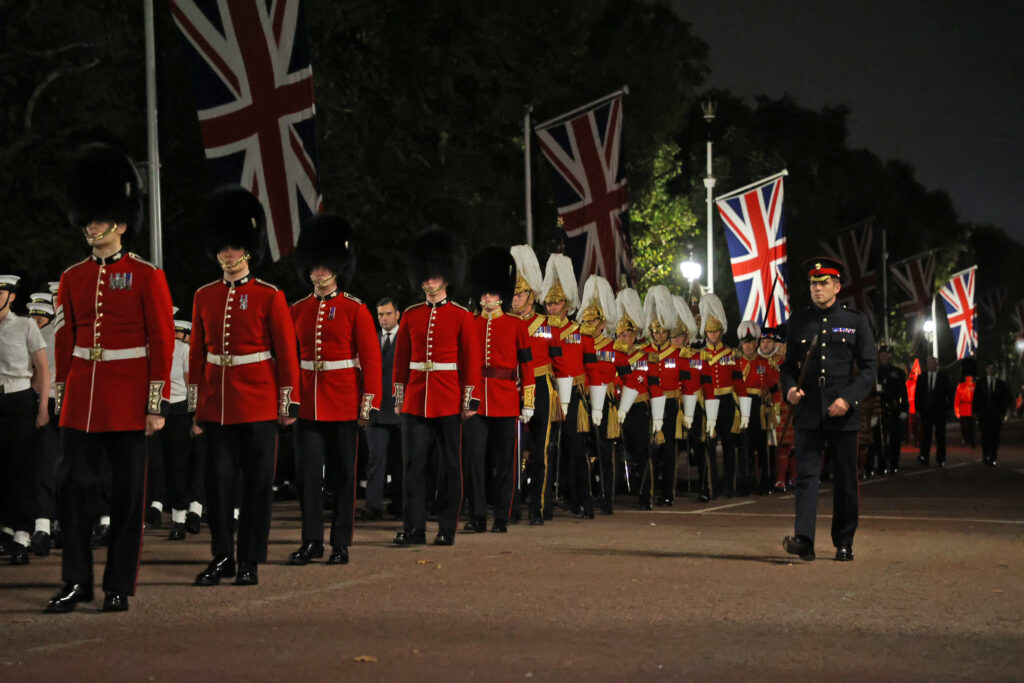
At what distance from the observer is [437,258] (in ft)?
Result: 43.0

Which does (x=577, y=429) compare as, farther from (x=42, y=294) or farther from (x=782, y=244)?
(x=782, y=244)

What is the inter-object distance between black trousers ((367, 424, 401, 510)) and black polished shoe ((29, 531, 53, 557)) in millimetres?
4073

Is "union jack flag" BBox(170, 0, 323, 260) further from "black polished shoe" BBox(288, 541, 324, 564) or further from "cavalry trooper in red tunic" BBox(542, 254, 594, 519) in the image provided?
"black polished shoe" BBox(288, 541, 324, 564)

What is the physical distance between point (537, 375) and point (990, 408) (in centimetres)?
1715

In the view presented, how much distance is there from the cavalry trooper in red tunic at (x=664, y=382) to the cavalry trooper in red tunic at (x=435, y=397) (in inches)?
211

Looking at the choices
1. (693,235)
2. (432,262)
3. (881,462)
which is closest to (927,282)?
(693,235)

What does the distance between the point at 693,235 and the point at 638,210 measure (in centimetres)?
396

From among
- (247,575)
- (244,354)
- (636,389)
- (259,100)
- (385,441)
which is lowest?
(247,575)

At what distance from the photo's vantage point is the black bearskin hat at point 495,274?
14.3m

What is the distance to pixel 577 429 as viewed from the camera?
16.1 m

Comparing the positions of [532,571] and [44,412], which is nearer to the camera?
[532,571]

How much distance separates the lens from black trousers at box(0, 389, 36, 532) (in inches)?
472

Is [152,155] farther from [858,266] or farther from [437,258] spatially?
[858,266]

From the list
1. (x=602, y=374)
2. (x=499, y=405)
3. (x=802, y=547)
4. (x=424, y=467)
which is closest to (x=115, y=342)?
(x=424, y=467)
